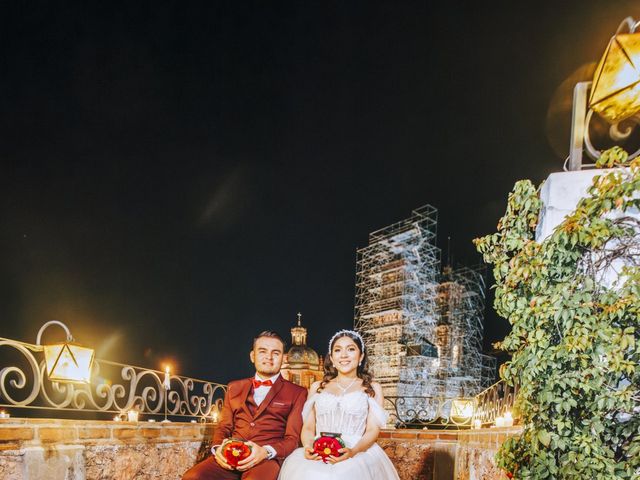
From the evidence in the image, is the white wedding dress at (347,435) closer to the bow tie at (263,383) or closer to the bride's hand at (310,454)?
the bride's hand at (310,454)

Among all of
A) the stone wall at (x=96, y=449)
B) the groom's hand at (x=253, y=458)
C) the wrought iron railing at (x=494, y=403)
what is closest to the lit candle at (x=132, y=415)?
the stone wall at (x=96, y=449)

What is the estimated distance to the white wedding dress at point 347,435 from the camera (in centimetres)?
331

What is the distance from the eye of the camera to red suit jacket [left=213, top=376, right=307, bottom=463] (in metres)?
3.73

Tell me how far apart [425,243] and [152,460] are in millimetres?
35873

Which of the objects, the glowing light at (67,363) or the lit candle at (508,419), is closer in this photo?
the glowing light at (67,363)

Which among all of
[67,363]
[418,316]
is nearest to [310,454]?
[67,363]

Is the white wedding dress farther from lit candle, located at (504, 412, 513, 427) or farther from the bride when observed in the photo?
lit candle, located at (504, 412, 513, 427)

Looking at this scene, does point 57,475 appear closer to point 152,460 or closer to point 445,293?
point 152,460

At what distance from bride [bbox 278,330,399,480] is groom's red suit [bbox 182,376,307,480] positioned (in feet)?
0.30

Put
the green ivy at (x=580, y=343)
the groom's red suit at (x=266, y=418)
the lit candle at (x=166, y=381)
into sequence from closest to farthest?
1. the green ivy at (x=580, y=343)
2. the groom's red suit at (x=266, y=418)
3. the lit candle at (x=166, y=381)

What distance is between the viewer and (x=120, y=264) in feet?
122

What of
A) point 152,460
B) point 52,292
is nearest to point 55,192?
point 52,292

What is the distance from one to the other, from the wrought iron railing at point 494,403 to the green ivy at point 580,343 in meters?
1.08

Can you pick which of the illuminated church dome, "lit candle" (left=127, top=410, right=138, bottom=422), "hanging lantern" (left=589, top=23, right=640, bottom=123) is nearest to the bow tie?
"lit candle" (left=127, top=410, right=138, bottom=422)
